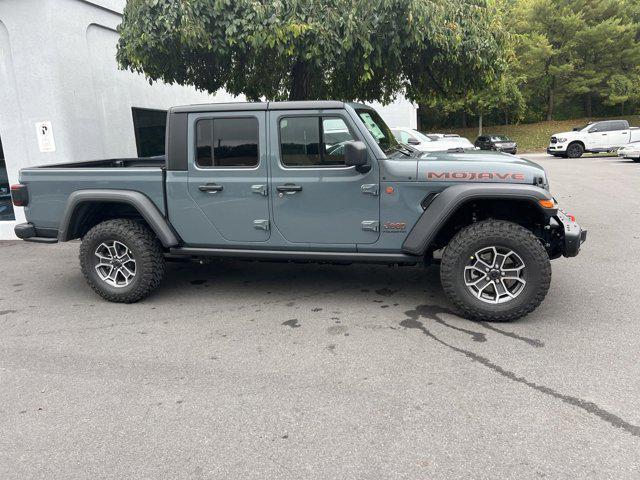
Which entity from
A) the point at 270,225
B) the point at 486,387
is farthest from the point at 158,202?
the point at 486,387

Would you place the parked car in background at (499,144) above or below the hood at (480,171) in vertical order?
below

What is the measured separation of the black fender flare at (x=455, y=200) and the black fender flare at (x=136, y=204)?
2.33 metres

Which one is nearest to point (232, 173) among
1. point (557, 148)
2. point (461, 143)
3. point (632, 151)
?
point (461, 143)

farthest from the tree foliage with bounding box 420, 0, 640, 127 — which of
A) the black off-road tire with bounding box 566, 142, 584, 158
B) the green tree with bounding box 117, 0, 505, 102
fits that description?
the green tree with bounding box 117, 0, 505, 102

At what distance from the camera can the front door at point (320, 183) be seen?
4348 mm

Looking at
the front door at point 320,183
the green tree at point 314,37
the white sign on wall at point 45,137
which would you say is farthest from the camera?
the white sign on wall at point 45,137

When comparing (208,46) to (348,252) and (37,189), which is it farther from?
(348,252)

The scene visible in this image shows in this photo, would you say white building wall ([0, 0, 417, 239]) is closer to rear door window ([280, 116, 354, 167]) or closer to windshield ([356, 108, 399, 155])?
rear door window ([280, 116, 354, 167])

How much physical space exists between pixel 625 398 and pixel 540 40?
34934mm

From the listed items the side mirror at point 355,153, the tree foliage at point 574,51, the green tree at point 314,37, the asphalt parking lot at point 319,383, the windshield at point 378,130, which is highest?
the tree foliage at point 574,51

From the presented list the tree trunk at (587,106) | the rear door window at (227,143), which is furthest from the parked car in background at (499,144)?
the rear door window at (227,143)

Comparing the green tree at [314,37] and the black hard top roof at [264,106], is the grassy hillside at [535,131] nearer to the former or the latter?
the green tree at [314,37]

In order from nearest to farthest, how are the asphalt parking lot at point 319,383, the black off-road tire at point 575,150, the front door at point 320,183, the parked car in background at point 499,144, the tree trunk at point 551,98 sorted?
1. the asphalt parking lot at point 319,383
2. the front door at point 320,183
3. the black off-road tire at point 575,150
4. the parked car in background at point 499,144
5. the tree trunk at point 551,98

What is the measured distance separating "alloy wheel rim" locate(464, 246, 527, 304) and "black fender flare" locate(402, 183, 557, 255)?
0.42 m
